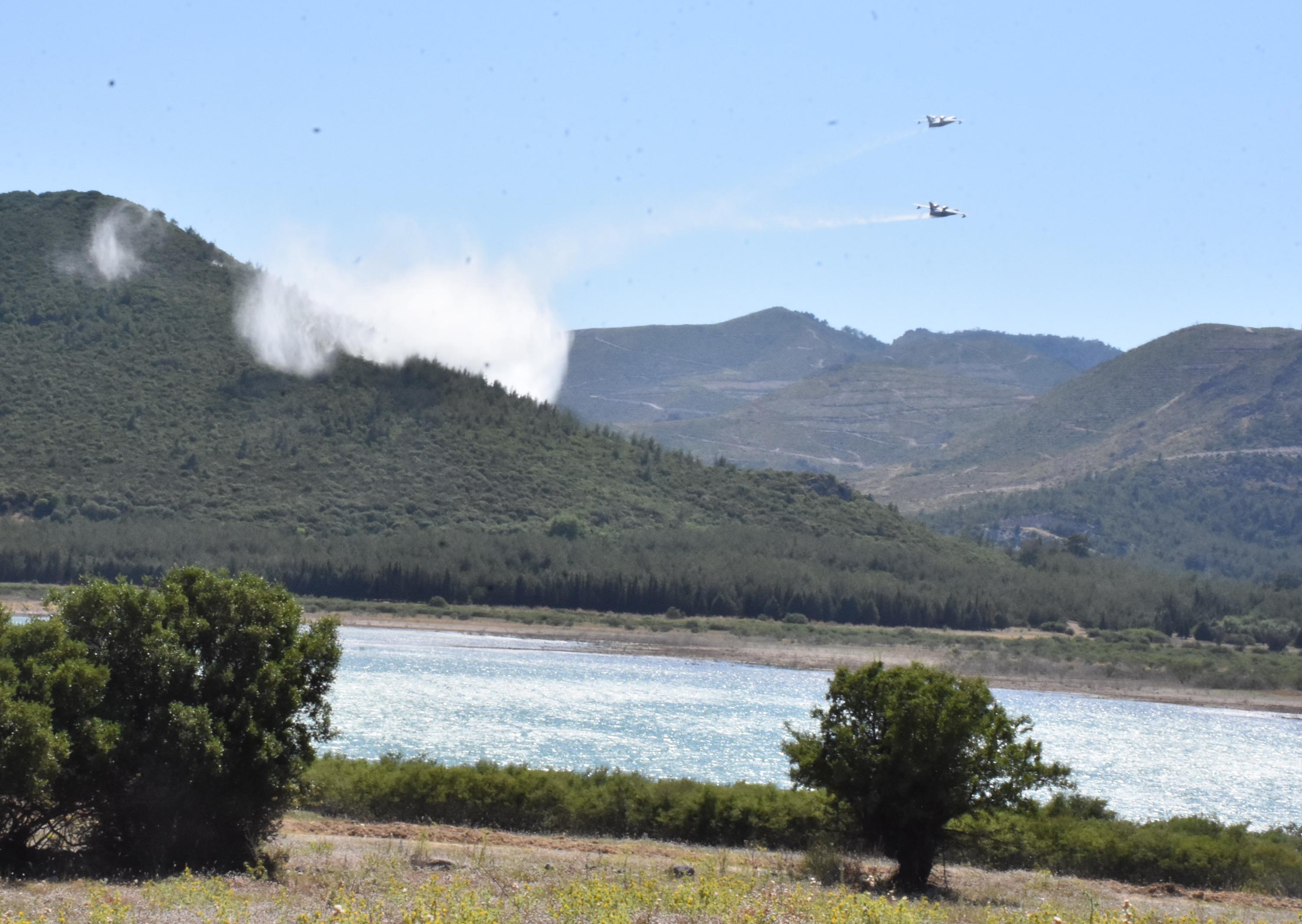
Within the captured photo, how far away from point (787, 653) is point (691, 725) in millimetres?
37746

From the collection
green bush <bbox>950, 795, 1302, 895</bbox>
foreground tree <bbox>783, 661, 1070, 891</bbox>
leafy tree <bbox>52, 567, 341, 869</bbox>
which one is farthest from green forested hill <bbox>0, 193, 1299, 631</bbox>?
foreground tree <bbox>783, 661, 1070, 891</bbox>

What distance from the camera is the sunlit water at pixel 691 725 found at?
4262 centimetres

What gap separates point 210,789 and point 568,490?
379 feet

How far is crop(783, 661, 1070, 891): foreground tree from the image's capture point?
23.9 metres

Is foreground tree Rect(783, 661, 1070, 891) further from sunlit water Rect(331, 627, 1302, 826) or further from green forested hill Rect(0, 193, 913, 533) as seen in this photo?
green forested hill Rect(0, 193, 913, 533)

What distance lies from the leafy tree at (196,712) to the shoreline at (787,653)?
5700 centimetres

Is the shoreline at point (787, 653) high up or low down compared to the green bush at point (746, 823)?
up

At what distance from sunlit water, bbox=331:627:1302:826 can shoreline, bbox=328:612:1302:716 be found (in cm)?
233

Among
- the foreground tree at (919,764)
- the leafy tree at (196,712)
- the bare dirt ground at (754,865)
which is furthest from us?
the foreground tree at (919,764)

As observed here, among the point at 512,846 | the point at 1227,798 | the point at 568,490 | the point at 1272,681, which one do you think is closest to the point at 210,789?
the point at 512,846

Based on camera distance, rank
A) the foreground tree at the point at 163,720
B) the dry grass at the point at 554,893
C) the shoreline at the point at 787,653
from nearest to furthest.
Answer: the dry grass at the point at 554,893
the foreground tree at the point at 163,720
the shoreline at the point at 787,653

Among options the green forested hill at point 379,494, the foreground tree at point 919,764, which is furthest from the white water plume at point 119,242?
the foreground tree at point 919,764

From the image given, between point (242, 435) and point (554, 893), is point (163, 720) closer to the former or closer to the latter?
point (554, 893)

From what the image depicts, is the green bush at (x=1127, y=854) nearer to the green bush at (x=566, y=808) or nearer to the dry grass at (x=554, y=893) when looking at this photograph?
the dry grass at (x=554, y=893)
